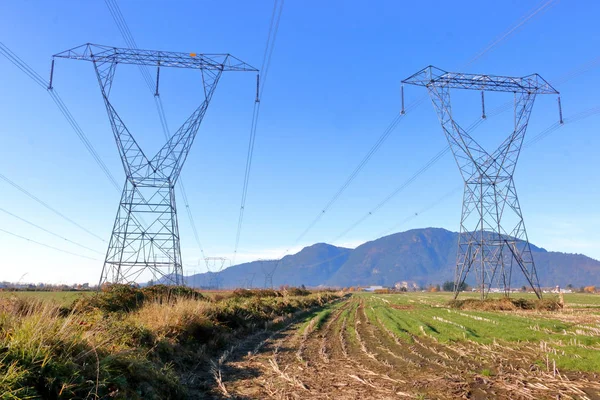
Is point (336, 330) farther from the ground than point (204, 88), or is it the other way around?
point (204, 88)

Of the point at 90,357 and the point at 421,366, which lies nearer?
the point at 90,357

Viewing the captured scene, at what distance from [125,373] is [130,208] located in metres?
27.6

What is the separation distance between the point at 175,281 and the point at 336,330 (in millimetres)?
18044

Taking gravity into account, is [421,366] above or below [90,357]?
below

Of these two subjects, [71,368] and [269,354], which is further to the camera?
[269,354]

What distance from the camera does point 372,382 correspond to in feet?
35.2

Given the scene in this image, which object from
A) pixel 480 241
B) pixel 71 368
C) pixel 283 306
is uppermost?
pixel 480 241

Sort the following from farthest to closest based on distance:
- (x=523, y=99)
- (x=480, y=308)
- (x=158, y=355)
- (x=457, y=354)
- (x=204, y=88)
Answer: (x=523, y=99) → (x=480, y=308) → (x=204, y=88) → (x=457, y=354) → (x=158, y=355)

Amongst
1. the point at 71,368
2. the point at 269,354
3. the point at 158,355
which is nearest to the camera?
the point at 71,368

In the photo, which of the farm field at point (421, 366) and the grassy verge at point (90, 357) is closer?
the grassy verge at point (90, 357)

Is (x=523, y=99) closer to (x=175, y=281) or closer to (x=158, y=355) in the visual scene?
(x=175, y=281)

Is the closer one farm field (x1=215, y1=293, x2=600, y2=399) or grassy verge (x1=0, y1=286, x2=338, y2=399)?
grassy verge (x1=0, y1=286, x2=338, y2=399)

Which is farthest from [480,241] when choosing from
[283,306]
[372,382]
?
[372,382]

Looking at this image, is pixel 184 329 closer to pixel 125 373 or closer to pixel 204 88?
pixel 125 373
